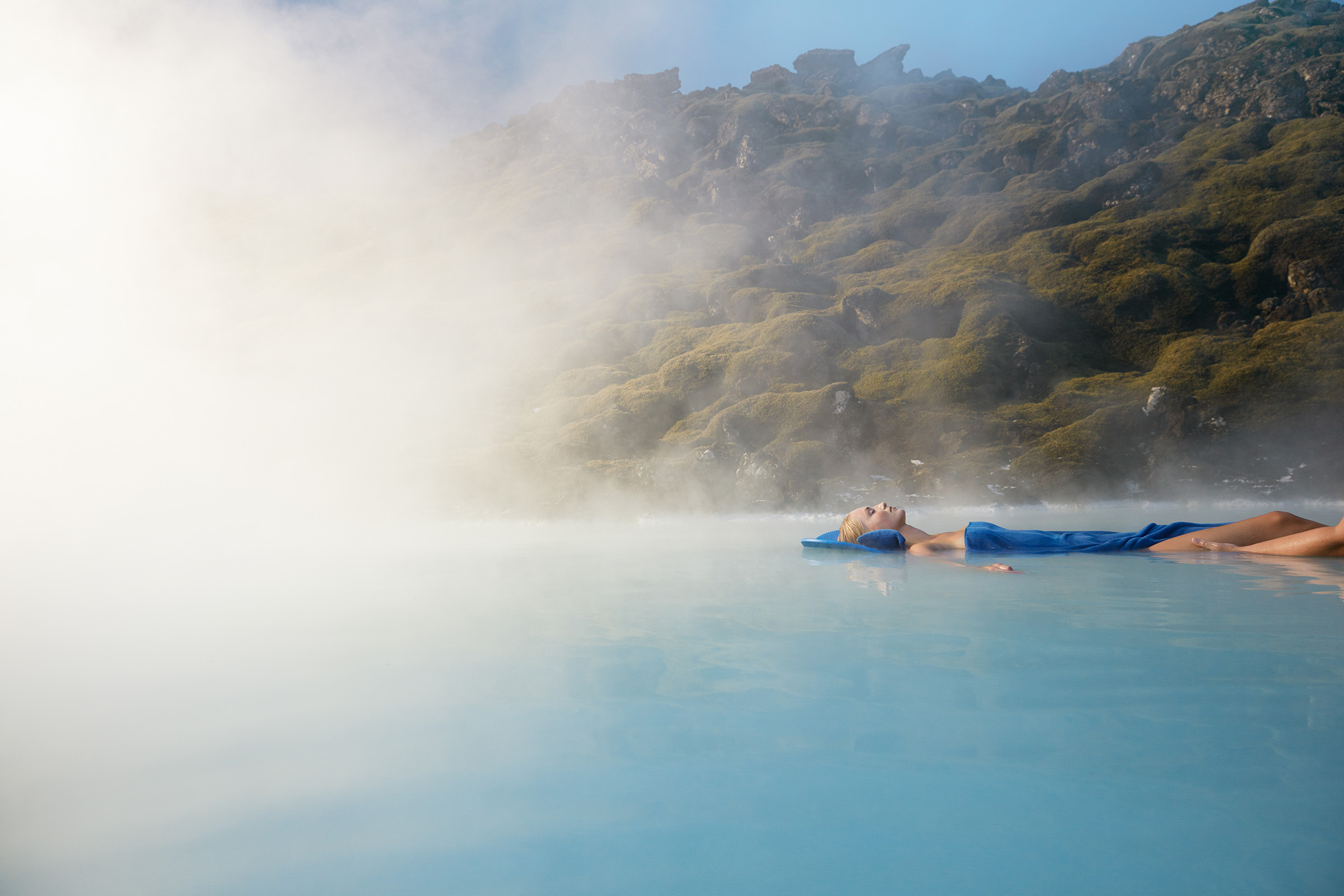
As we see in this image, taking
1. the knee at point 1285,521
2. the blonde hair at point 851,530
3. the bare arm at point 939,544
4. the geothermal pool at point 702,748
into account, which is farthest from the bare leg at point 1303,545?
the blonde hair at point 851,530

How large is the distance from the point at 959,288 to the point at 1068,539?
32169 mm

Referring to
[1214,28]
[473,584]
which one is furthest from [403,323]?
[1214,28]

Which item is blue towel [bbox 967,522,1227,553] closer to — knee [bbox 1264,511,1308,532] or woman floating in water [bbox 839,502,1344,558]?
woman floating in water [bbox 839,502,1344,558]

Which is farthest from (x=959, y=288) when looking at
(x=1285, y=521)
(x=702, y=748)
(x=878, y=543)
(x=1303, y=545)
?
(x=702, y=748)

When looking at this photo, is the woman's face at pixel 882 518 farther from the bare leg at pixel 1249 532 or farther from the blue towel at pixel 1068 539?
the bare leg at pixel 1249 532

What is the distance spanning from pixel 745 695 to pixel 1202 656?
2.32m

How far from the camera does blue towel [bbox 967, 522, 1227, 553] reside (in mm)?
7539

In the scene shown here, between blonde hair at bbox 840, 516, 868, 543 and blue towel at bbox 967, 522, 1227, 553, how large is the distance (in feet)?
4.41

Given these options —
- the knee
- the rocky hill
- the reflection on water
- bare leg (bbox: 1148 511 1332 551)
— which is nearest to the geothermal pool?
the reflection on water

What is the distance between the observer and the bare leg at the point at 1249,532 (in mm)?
6824

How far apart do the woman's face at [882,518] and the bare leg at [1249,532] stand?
2750 millimetres

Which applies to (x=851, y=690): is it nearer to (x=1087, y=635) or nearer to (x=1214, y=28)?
(x=1087, y=635)

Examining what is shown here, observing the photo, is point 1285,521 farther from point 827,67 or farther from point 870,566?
point 827,67

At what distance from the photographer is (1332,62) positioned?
151 ft
